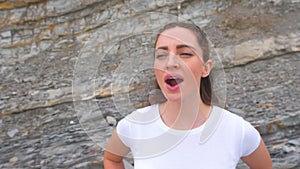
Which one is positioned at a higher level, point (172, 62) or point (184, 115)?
point (172, 62)

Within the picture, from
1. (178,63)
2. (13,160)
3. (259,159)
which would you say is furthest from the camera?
(13,160)

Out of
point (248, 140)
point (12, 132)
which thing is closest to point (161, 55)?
point (248, 140)

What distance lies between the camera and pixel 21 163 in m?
3.85

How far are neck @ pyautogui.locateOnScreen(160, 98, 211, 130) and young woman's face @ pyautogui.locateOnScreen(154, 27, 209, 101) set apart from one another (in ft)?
0.22

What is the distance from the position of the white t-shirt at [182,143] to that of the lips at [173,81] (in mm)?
182

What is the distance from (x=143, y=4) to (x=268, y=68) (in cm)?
171

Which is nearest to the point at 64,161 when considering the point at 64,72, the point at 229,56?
A: the point at 64,72

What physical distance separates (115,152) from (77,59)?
2783mm

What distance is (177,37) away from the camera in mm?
1338

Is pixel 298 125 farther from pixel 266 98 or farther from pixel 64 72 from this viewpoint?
pixel 64 72

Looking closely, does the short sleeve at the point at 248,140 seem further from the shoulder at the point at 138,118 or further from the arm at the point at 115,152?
the arm at the point at 115,152

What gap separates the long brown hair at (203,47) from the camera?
139cm

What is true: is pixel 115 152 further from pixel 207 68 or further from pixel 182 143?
pixel 207 68

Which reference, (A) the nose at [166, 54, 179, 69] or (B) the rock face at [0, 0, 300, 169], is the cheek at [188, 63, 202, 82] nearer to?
(A) the nose at [166, 54, 179, 69]
